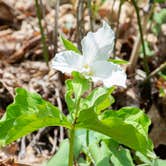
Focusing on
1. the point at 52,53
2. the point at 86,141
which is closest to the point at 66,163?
the point at 86,141

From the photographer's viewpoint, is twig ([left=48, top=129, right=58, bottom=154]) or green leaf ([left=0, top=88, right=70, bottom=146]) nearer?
green leaf ([left=0, top=88, right=70, bottom=146])

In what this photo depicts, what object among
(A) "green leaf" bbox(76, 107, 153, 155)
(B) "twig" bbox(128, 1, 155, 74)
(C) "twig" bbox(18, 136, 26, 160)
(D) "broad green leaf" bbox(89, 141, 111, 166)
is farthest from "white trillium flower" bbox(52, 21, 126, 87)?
(B) "twig" bbox(128, 1, 155, 74)

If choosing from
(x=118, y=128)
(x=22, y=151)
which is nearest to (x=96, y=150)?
(x=118, y=128)

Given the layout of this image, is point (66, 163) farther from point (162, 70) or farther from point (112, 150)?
point (162, 70)

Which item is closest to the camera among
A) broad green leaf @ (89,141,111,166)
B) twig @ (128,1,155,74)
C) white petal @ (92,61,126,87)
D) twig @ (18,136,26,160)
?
white petal @ (92,61,126,87)

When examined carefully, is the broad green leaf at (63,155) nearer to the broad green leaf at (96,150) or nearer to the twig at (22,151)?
the broad green leaf at (96,150)

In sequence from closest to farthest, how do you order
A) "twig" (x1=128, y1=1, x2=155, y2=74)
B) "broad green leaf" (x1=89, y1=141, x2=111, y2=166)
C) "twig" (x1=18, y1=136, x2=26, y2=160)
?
"broad green leaf" (x1=89, y1=141, x2=111, y2=166)
"twig" (x1=18, y1=136, x2=26, y2=160)
"twig" (x1=128, y1=1, x2=155, y2=74)

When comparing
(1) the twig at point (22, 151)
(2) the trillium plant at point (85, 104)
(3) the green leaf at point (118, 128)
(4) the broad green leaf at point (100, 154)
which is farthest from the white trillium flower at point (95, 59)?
(1) the twig at point (22, 151)

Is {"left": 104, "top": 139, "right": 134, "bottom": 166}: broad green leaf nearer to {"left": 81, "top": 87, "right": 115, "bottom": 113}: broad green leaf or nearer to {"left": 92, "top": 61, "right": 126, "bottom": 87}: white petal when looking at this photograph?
{"left": 81, "top": 87, "right": 115, "bottom": 113}: broad green leaf
